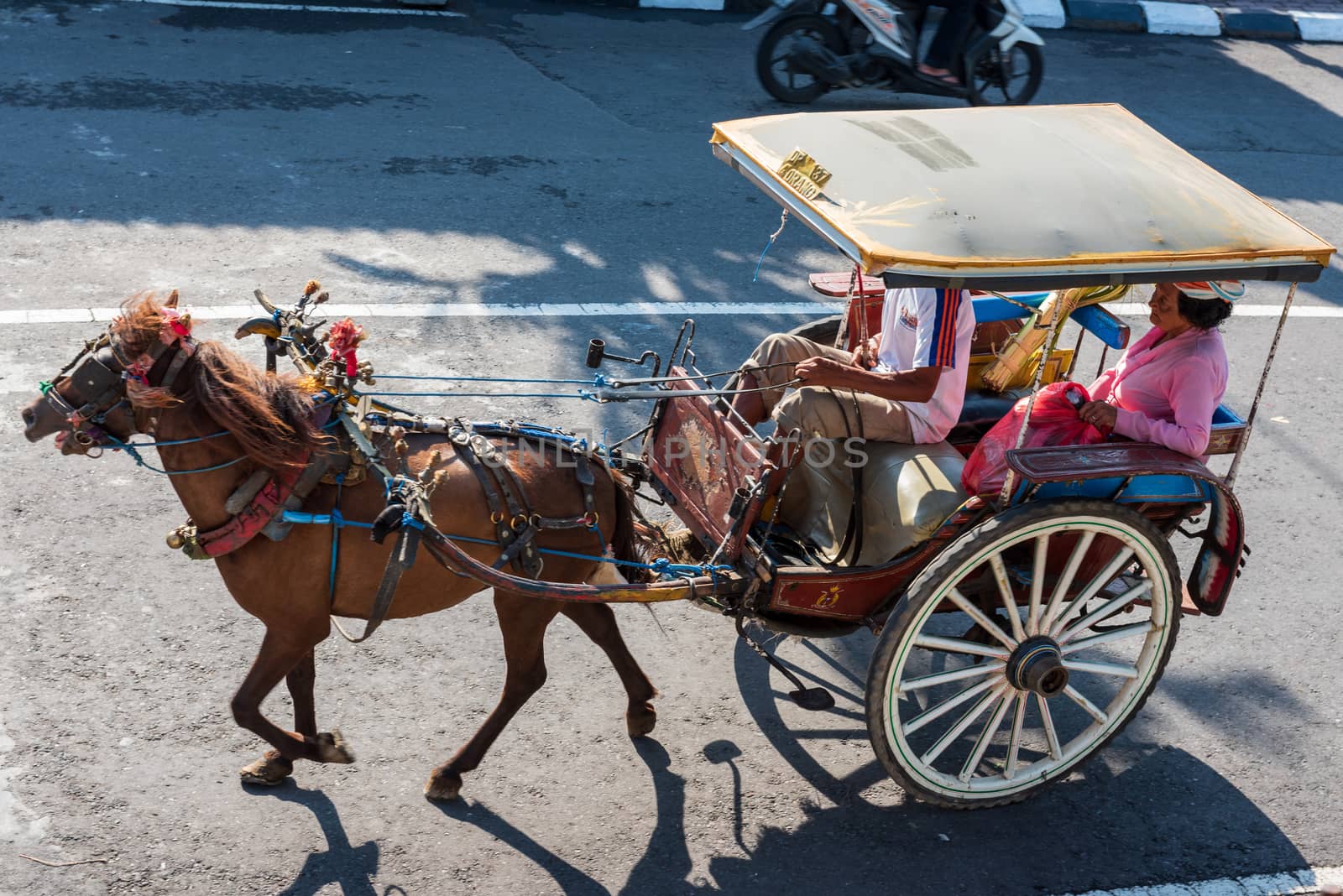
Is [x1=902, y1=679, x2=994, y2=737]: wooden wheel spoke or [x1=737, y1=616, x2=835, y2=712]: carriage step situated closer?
[x1=902, y1=679, x2=994, y2=737]: wooden wheel spoke

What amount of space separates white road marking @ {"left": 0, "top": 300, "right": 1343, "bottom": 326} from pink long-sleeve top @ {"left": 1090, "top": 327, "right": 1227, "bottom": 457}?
127 inches

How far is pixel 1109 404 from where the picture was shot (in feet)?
12.9

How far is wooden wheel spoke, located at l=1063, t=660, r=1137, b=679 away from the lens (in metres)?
4.04

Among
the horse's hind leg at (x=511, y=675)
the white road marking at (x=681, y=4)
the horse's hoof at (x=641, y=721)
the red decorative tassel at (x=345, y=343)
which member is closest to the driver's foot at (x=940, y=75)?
the white road marking at (x=681, y=4)

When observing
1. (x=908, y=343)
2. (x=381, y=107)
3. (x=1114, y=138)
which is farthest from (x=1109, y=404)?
(x=381, y=107)

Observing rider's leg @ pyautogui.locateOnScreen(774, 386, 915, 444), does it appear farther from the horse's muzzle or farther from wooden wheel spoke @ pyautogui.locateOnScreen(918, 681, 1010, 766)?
the horse's muzzle

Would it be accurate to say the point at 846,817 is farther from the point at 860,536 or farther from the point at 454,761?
the point at 454,761

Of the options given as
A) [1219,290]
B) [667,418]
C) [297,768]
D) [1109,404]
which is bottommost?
[297,768]

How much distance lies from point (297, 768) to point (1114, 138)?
3492 millimetres

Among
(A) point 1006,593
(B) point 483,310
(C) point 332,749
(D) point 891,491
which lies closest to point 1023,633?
(A) point 1006,593

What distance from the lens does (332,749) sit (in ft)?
12.9

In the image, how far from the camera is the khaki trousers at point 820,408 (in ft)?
13.1

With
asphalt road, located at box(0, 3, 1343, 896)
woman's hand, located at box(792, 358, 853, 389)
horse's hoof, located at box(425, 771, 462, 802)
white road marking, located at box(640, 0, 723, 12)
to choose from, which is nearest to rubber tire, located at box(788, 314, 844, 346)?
woman's hand, located at box(792, 358, 853, 389)

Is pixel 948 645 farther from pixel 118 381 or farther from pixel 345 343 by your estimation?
pixel 118 381
